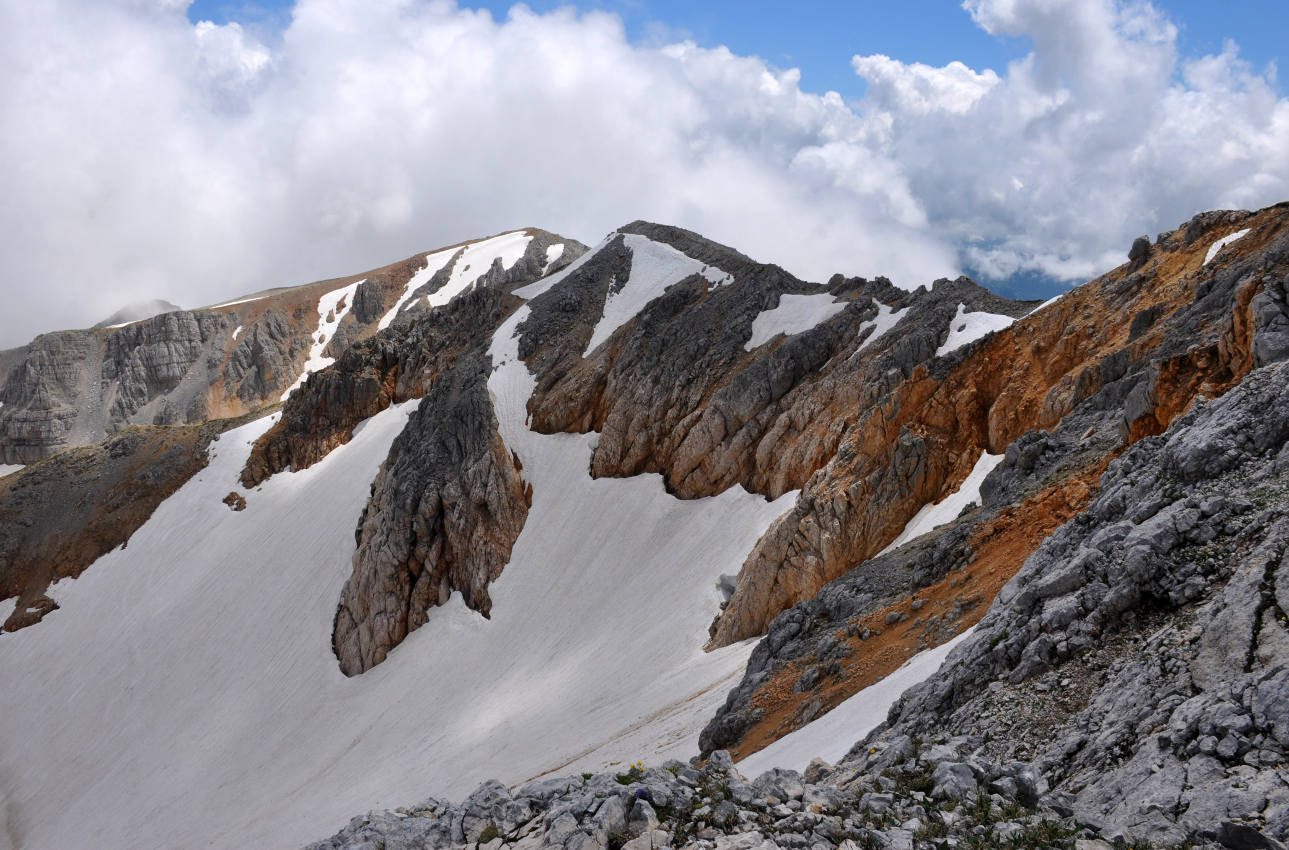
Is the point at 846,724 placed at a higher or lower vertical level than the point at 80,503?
lower

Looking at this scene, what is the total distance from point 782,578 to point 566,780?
24326 millimetres

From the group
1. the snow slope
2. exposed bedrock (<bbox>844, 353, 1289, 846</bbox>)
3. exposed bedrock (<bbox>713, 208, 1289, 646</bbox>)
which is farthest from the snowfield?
exposed bedrock (<bbox>844, 353, 1289, 846</bbox>)

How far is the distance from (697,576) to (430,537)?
19703 mm

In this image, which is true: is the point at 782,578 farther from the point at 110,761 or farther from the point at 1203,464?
the point at 110,761

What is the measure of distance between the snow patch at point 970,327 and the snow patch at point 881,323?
541cm

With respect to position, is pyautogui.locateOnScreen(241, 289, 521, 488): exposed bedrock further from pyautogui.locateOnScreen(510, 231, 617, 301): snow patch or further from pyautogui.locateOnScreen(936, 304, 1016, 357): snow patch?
pyautogui.locateOnScreen(936, 304, 1016, 357): snow patch

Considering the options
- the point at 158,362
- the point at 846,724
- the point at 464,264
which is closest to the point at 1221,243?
the point at 846,724

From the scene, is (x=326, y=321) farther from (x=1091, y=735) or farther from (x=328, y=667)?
(x=1091, y=735)

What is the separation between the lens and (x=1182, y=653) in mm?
10414

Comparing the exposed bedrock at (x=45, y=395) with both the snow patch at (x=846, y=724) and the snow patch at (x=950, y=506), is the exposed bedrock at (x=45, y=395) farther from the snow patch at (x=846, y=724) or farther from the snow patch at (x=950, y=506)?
the snow patch at (x=846, y=724)

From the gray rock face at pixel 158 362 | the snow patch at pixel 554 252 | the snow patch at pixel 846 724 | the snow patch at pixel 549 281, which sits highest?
the gray rock face at pixel 158 362

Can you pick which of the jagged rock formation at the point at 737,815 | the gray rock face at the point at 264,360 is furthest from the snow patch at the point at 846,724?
the gray rock face at the point at 264,360

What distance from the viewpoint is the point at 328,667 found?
4925 cm

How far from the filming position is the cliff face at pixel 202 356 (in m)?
118
